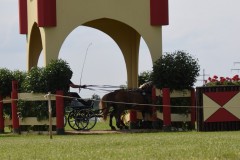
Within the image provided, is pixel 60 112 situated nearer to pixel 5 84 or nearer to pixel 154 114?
pixel 154 114

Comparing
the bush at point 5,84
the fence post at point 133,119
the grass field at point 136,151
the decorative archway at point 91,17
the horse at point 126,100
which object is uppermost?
the decorative archway at point 91,17

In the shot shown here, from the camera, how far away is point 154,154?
13.8 metres

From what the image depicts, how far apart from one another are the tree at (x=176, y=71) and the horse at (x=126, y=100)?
811mm

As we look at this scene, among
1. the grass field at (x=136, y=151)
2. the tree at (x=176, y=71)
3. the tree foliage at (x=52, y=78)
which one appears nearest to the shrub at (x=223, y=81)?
the tree at (x=176, y=71)

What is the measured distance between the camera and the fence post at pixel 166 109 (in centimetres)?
2836

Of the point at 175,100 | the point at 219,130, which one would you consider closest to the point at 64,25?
the point at 175,100

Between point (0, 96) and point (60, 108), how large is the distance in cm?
433

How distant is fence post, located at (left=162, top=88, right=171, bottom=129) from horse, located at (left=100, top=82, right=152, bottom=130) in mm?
1488

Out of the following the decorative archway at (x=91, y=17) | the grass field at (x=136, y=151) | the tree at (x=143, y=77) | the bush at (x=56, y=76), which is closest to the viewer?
the grass field at (x=136, y=151)

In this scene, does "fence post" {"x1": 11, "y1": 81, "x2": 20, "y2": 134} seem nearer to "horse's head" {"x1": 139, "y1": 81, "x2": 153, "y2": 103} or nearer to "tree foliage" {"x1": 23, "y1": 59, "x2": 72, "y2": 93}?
"tree foliage" {"x1": 23, "y1": 59, "x2": 72, "y2": 93}

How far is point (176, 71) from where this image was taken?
29.0 m

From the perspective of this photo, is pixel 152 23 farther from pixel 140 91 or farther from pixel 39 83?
pixel 39 83

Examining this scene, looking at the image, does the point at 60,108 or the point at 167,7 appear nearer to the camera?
the point at 60,108

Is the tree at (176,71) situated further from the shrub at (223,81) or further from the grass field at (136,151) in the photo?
the grass field at (136,151)
